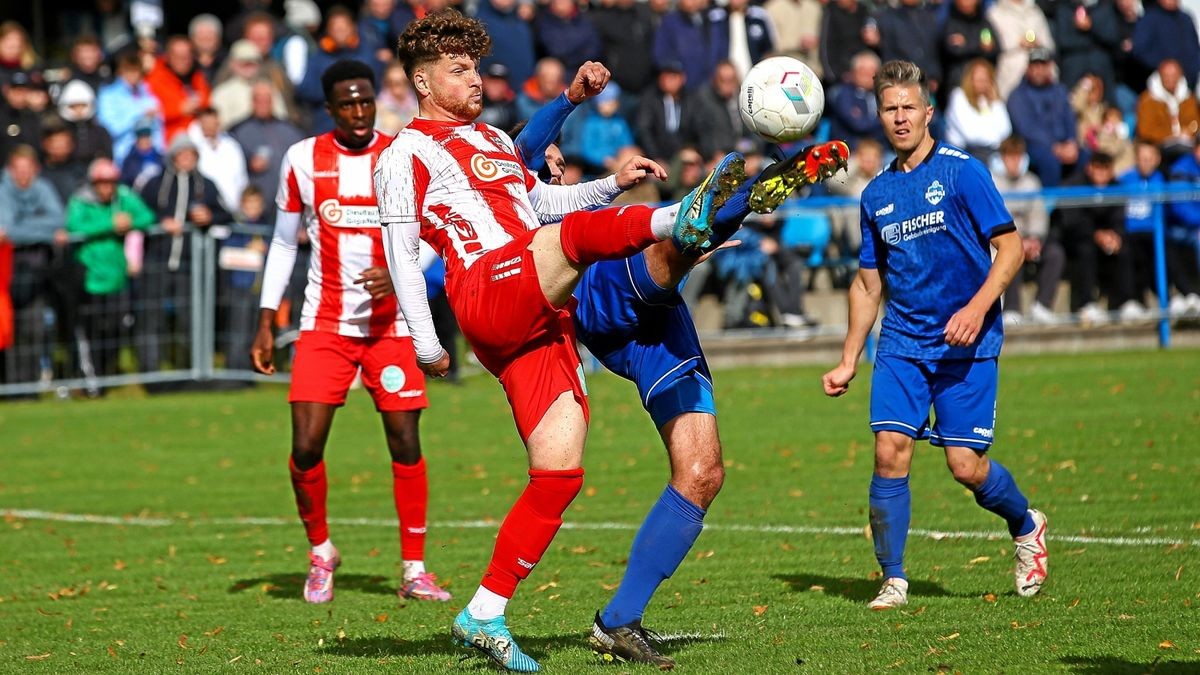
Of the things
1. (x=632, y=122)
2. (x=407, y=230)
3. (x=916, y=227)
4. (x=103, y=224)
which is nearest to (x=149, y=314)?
(x=103, y=224)

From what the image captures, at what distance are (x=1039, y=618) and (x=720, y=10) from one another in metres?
14.4

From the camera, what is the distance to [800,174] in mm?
5598

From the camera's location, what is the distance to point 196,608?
8305 millimetres

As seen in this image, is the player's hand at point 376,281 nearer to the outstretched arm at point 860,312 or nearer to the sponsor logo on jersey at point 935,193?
the outstretched arm at point 860,312

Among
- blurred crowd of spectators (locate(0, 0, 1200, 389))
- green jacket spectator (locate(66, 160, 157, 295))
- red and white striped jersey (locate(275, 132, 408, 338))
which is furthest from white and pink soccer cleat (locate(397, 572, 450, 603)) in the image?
green jacket spectator (locate(66, 160, 157, 295))

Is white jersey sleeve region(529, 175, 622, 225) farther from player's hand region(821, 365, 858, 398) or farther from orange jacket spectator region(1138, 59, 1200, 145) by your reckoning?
orange jacket spectator region(1138, 59, 1200, 145)

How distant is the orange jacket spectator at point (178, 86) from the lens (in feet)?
61.5

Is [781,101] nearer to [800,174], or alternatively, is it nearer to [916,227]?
[800,174]

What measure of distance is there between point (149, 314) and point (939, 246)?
11.5 meters

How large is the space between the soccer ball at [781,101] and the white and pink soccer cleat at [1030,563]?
2379mm

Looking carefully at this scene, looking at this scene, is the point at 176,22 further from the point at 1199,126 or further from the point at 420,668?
the point at 420,668

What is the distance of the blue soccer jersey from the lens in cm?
752

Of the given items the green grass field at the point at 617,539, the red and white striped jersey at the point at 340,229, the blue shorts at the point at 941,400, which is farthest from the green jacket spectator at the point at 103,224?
the blue shorts at the point at 941,400

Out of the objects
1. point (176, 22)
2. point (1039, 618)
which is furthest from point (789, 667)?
point (176, 22)
